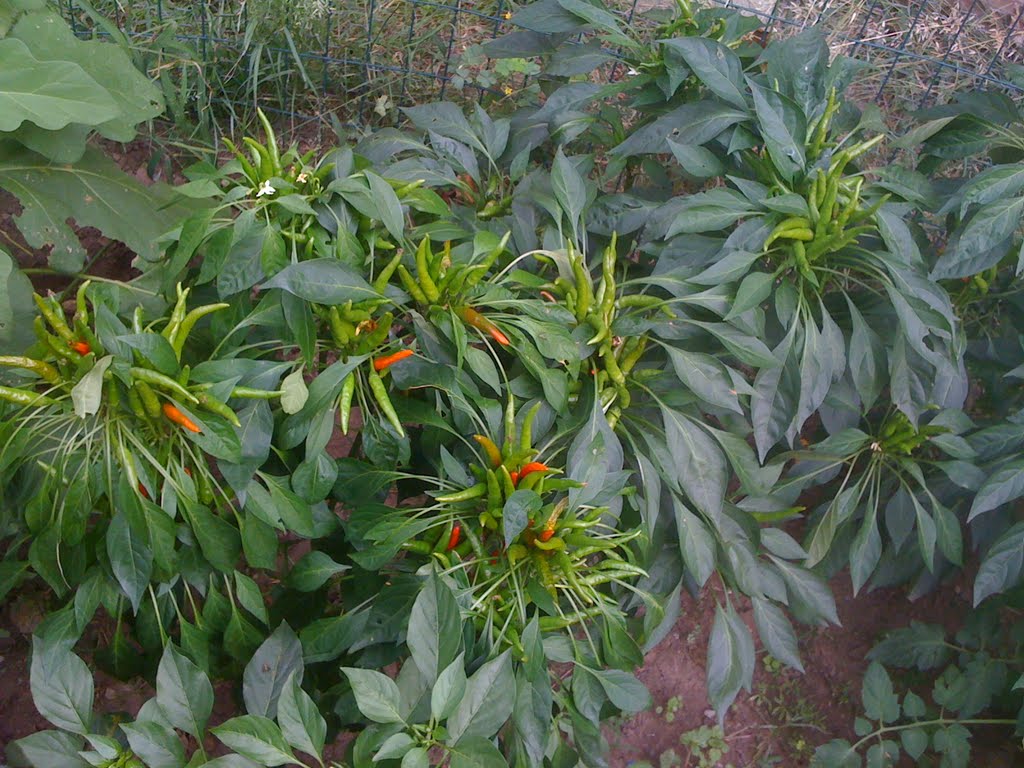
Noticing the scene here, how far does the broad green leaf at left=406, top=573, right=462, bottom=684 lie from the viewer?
4.51 feet

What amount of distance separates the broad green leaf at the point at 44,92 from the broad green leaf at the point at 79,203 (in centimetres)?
33

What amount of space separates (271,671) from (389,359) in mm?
537

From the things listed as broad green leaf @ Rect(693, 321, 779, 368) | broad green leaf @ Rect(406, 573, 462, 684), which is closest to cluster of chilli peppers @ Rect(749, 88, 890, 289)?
broad green leaf @ Rect(693, 321, 779, 368)

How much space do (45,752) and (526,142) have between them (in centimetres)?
160

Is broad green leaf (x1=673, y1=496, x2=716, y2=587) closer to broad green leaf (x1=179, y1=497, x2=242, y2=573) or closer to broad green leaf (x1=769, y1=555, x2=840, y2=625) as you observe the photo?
broad green leaf (x1=769, y1=555, x2=840, y2=625)

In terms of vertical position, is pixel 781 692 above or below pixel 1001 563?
below

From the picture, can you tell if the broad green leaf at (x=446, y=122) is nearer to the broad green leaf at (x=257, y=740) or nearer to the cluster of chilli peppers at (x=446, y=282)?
the cluster of chilli peppers at (x=446, y=282)

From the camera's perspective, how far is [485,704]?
1.33 meters

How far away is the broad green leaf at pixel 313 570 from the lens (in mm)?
1804

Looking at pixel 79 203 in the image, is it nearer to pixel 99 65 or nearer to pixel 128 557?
pixel 99 65

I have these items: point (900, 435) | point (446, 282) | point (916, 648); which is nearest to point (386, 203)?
point (446, 282)

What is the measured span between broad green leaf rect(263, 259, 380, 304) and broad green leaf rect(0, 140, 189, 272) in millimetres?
870

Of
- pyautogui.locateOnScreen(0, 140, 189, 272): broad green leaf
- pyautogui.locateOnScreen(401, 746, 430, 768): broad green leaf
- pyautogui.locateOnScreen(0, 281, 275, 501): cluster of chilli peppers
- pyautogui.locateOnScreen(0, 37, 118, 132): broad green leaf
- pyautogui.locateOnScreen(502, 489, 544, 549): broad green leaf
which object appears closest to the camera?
pyautogui.locateOnScreen(401, 746, 430, 768): broad green leaf

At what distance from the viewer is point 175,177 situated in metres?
2.99
